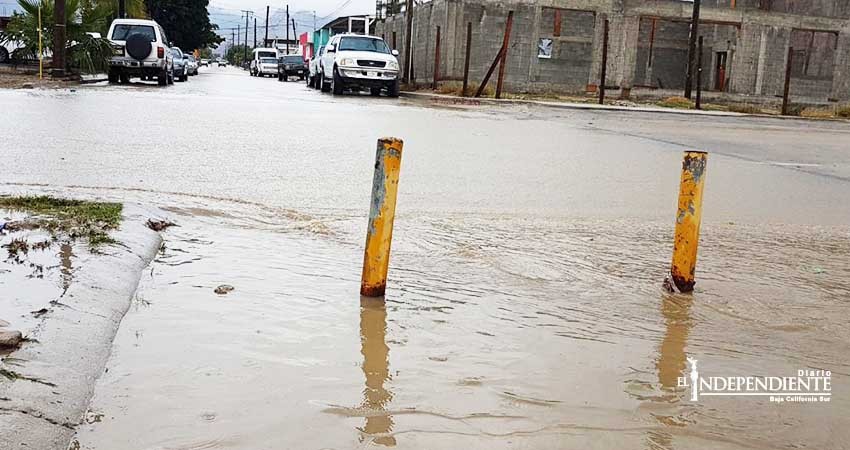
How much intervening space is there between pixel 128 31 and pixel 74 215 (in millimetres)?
21705

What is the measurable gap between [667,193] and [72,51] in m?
19.6

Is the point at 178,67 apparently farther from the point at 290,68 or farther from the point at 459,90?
the point at 290,68

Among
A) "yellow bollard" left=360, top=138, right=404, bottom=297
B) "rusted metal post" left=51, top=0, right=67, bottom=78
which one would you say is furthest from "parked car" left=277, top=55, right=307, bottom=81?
"yellow bollard" left=360, top=138, right=404, bottom=297

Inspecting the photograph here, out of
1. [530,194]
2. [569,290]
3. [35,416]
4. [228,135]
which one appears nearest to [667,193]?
[530,194]

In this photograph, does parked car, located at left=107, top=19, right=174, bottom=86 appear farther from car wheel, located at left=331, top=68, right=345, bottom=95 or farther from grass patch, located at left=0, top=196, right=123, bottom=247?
grass patch, located at left=0, top=196, right=123, bottom=247

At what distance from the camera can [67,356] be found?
9.60 ft

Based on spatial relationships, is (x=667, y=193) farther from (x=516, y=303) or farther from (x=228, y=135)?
(x=228, y=135)

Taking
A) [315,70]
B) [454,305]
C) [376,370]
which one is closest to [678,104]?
[315,70]

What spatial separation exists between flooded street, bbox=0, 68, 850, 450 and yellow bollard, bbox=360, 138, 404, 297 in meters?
0.12

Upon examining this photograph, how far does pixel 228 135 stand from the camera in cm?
1077

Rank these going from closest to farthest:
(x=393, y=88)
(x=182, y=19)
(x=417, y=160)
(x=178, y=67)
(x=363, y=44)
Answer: (x=417, y=160)
(x=393, y=88)
(x=363, y=44)
(x=178, y=67)
(x=182, y=19)

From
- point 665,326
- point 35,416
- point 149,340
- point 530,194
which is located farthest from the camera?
point 530,194

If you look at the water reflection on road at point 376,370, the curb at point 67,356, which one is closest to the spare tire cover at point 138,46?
the curb at point 67,356

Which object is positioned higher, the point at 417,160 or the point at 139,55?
the point at 139,55
